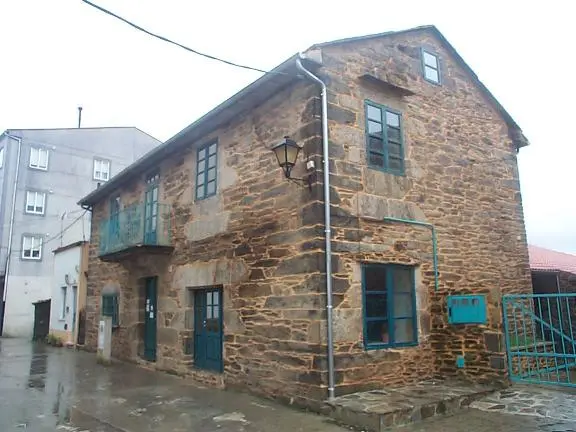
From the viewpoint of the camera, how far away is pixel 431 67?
9.83 meters

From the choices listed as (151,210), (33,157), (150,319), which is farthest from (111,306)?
(33,157)

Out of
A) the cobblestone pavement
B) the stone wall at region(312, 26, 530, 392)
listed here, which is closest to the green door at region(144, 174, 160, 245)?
the stone wall at region(312, 26, 530, 392)

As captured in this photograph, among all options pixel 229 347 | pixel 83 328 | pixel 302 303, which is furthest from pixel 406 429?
pixel 83 328

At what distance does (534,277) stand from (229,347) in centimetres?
924

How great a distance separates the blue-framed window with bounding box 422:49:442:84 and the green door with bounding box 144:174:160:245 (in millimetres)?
6721

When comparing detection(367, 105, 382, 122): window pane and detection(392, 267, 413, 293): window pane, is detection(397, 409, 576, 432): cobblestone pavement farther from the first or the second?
detection(367, 105, 382, 122): window pane

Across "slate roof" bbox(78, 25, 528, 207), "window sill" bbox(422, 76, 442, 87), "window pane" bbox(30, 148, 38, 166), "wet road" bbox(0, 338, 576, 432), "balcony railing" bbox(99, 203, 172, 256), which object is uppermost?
"window pane" bbox(30, 148, 38, 166)

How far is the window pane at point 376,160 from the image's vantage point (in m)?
8.22

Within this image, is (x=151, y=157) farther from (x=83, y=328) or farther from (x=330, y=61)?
(x=83, y=328)

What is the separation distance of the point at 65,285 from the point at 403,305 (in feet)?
45.4

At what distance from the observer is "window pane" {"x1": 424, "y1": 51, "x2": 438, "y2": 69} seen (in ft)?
31.9

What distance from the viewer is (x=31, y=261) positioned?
23.3 metres

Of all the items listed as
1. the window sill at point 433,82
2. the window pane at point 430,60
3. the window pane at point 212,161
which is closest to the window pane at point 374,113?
the window sill at point 433,82

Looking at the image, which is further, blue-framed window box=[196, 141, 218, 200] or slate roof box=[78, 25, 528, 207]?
blue-framed window box=[196, 141, 218, 200]
